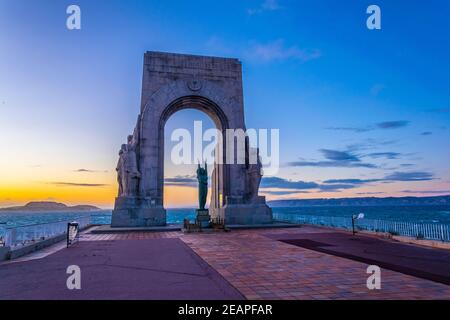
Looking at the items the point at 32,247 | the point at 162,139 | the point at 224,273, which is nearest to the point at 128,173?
the point at 162,139

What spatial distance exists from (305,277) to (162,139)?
17991 mm

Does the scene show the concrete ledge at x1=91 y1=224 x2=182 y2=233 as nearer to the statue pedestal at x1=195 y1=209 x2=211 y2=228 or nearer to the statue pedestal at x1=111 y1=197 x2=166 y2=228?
the statue pedestal at x1=111 y1=197 x2=166 y2=228

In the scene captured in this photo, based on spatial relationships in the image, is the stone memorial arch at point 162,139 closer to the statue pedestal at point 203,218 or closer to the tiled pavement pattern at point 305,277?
the statue pedestal at point 203,218

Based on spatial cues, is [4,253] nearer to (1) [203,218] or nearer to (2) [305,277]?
(2) [305,277]

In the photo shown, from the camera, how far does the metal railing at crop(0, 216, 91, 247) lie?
1133cm

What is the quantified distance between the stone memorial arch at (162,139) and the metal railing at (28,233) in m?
5.05

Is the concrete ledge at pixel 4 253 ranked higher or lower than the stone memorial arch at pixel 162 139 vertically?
lower

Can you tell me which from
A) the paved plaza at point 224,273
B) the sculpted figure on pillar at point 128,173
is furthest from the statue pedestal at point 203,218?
the paved plaza at point 224,273

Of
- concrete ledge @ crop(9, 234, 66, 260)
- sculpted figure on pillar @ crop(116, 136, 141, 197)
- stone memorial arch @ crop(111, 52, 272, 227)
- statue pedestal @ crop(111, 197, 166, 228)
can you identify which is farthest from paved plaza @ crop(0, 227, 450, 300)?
stone memorial arch @ crop(111, 52, 272, 227)

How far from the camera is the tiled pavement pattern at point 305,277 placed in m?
6.32

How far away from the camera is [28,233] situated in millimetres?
13414

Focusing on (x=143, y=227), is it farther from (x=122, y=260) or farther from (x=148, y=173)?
(x=122, y=260)
